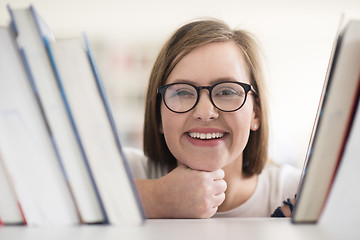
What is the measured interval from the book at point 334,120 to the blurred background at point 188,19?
3735 millimetres

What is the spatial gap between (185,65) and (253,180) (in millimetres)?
580

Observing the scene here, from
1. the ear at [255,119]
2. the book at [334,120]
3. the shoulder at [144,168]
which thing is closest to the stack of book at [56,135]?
the book at [334,120]

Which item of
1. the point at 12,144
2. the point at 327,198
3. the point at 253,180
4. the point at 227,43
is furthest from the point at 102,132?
the point at 253,180

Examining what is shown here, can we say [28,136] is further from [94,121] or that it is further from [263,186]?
[263,186]

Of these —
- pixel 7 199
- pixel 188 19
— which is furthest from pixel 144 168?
pixel 188 19

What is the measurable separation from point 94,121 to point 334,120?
33 centimetres

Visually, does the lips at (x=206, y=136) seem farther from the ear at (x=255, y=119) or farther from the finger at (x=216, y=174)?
the ear at (x=255, y=119)

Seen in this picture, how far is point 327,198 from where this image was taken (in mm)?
478

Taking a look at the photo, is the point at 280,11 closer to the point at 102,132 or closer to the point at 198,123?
the point at 198,123

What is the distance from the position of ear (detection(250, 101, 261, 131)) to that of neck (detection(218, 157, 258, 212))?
0.14m

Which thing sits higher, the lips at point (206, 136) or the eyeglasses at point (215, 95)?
the eyeglasses at point (215, 95)

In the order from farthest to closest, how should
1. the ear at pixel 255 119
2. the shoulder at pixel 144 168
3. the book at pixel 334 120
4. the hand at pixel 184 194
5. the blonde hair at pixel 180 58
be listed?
the shoulder at pixel 144 168, the ear at pixel 255 119, the blonde hair at pixel 180 58, the hand at pixel 184 194, the book at pixel 334 120

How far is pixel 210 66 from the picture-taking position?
2.95 feet

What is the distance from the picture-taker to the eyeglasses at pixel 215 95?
0.89 m
